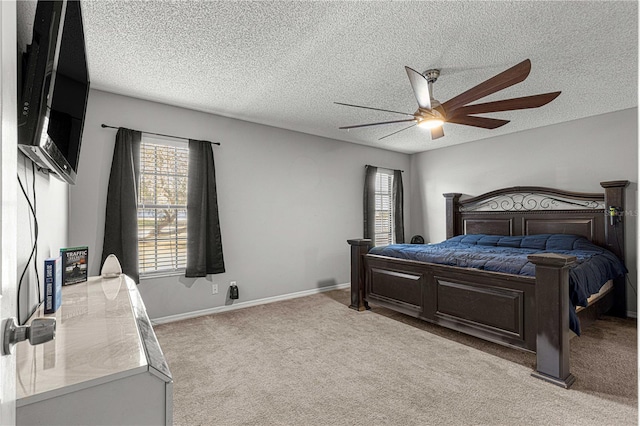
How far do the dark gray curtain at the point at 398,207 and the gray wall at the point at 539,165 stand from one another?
0.48 meters

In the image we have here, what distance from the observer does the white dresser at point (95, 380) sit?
29.6 inches

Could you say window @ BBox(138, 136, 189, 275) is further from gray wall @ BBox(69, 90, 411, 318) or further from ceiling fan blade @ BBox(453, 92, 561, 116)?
ceiling fan blade @ BBox(453, 92, 561, 116)

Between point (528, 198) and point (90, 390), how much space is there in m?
5.44

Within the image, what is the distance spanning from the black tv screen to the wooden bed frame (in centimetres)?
291

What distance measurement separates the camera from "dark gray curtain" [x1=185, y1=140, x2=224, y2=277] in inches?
148

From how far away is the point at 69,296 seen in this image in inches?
65.9

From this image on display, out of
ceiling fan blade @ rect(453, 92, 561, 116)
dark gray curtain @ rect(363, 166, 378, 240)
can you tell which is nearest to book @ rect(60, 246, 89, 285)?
ceiling fan blade @ rect(453, 92, 561, 116)

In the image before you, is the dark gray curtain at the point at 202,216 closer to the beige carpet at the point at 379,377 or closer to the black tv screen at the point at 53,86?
the beige carpet at the point at 379,377

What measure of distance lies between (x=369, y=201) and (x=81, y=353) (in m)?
4.89

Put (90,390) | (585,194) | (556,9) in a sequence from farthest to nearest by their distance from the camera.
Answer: (585,194)
(556,9)
(90,390)

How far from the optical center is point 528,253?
353 cm

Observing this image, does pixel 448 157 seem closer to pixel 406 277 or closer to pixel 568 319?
pixel 406 277

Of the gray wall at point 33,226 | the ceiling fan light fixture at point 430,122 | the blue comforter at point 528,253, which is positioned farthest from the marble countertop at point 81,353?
the blue comforter at point 528,253

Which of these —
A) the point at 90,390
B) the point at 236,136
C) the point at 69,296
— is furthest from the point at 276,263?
the point at 90,390
